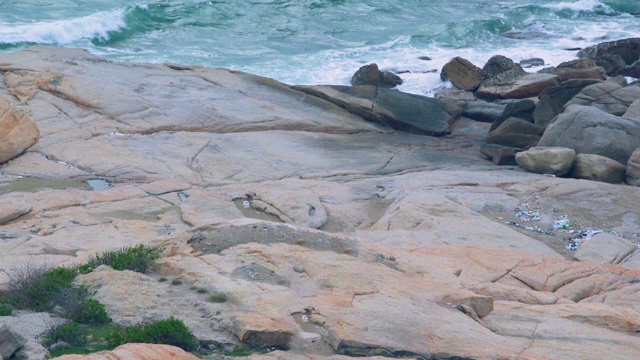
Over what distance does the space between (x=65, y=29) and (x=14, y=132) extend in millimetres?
17930

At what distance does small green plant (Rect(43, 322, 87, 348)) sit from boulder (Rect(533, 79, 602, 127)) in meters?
15.7

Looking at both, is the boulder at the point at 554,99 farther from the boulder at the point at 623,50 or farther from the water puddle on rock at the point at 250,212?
the water puddle on rock at the point at 250,212

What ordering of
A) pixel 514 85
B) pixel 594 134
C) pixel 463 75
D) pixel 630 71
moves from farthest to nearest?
1. pixel 630 71
2. pixel 463 75
3. pixel 514 85
4. pixel 594 134

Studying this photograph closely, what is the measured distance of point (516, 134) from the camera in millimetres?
20234

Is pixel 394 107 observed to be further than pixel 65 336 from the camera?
Yes

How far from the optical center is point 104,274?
29.0 ft

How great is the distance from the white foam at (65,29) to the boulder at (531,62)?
15.9 metres

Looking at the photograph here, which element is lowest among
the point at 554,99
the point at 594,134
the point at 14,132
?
the point at 554,99

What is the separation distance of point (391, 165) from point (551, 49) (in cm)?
1620

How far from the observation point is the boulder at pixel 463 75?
26.2m

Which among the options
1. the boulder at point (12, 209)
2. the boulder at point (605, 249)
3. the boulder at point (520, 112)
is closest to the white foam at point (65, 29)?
the boulder at point (520, 112)

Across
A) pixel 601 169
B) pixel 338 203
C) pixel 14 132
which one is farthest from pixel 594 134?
pixel 14 132

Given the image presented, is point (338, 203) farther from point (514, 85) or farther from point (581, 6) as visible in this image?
point (581, 6)

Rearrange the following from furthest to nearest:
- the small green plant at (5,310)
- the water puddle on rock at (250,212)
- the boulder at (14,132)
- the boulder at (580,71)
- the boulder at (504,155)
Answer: the boulder at (580,71)
the boulder at (504,155)
the boulder at (14,132)
the water puddle on rock at (250,212)
the small green plant at (5,310)
